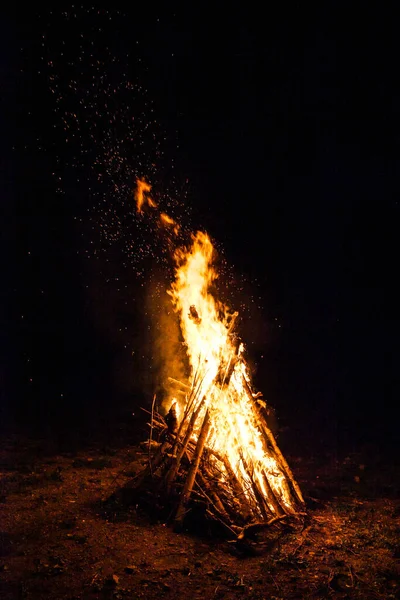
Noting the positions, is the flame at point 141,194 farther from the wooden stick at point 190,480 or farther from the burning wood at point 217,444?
the wooden stick at point 190,480

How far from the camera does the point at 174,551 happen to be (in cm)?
427

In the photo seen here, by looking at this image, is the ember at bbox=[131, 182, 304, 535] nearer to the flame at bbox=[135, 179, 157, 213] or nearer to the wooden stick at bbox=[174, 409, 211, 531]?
the wooden stick at bbox=[174, 409, 211, 531]

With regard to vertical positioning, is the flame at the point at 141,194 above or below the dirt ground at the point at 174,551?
above

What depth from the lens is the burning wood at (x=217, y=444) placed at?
483 cm

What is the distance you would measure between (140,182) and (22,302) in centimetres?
905

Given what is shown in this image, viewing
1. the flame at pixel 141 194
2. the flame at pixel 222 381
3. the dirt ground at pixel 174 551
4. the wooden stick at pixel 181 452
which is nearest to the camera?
the dirt ground at pixel 174 551

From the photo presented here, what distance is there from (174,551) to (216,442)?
4.59 ft

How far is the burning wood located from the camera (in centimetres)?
483

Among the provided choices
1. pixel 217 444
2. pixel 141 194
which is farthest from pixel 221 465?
pixel 141 194

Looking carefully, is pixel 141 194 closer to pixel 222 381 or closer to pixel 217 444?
pixel 222 381

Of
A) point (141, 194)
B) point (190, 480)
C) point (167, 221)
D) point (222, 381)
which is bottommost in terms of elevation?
point (190, 480)

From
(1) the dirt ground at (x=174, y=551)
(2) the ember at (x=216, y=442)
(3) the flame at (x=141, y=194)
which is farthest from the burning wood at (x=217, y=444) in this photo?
(3) the flame at (x=141, y=194)

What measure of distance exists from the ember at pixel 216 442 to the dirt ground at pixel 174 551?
284mm

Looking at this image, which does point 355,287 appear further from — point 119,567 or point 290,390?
point 119,567
